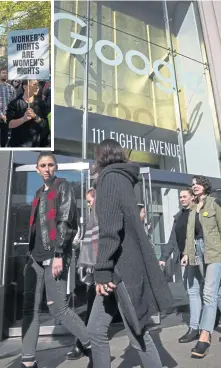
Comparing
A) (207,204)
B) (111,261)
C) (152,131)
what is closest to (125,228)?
(111,261)

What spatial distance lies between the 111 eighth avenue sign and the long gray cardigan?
132 cm

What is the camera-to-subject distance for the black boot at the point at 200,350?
312 cm

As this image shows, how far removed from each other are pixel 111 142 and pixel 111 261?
85 cm

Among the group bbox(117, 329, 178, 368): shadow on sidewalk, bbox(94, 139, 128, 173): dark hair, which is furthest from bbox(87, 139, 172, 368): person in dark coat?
bbox(117, 329, 178, 368): shadow on sidewalk

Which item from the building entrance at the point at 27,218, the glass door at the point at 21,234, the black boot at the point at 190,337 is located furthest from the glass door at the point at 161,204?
the black boot at the point at 190,337

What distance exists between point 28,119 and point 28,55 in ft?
1.83

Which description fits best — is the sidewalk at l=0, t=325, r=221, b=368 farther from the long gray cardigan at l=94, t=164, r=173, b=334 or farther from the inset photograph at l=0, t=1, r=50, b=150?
the inset photograph at l=0, t=1, r=50, b=150

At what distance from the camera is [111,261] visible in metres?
2.00

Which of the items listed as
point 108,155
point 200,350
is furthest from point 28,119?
point 200,350

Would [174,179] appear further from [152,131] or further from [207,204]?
[207,204]

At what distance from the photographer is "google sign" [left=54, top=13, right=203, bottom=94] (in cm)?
695

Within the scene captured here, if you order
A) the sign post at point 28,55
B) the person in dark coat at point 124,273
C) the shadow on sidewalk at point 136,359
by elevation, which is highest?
the sign post at point 28,55

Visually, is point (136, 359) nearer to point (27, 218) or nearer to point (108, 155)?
point (108, 155)

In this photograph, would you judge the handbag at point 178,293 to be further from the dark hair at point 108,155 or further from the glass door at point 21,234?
the dark hair at point 108,155
